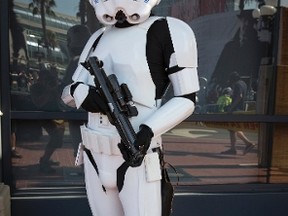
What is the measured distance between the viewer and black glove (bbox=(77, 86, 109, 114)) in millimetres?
1659

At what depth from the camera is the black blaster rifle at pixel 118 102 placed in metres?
1.58

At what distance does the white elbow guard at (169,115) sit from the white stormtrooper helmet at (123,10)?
15.2 inches

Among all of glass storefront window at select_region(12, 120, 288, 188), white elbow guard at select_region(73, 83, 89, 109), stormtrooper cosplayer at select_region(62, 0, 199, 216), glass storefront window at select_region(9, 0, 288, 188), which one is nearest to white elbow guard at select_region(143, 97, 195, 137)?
stormtrooper cosplayer at select_region(62, 0, 199, 216)

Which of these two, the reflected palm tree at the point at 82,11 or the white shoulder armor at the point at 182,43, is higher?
the reflected palm tree at the point at 82,11

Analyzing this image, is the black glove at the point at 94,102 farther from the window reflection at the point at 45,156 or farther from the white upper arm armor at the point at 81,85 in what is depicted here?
the window reflection at the point at 45,156

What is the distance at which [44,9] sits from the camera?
337 centimetres

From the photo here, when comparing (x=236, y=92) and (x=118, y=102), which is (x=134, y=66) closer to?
(x=118, y=102)

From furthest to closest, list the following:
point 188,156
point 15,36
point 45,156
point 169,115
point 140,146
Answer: point 188,156 < point 45,156 < point 15,36 < point 169,115 < point 140,146

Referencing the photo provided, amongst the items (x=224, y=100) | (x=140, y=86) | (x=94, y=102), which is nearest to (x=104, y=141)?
(x=94, y=102)

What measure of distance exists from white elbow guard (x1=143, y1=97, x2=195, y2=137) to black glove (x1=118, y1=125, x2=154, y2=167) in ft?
0.10

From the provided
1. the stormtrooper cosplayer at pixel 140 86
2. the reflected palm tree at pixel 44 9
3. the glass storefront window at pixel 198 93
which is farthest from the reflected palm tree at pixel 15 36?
the stormtrooper cosplayer at pixel 140 86

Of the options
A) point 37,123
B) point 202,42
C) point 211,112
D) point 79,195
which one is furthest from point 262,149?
point 37,123

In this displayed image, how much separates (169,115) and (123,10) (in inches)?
18.9

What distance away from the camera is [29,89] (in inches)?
132
